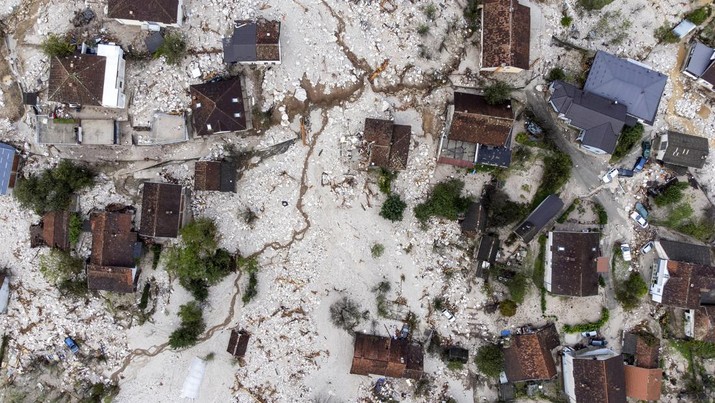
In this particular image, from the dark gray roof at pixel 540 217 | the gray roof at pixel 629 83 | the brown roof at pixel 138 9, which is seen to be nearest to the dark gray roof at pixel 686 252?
the dark gray roof at pixel 540 217

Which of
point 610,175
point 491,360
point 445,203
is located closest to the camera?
point 445,203

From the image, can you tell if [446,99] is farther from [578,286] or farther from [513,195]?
[578,286]

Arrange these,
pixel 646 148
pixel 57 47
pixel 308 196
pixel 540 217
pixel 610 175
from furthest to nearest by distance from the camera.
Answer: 1. pixel 646 148
2. pixel 610 175
3. pixel 308 196
4. pixel 540 217
5. pixel 57 47

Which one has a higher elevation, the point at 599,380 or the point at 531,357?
the point at 531,357

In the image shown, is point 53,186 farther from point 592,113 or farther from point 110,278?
point 592,113

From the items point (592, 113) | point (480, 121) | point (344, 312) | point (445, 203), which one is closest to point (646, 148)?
point (592, 113)

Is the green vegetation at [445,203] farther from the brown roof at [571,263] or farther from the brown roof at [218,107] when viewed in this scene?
the brown roof at [218,107]
